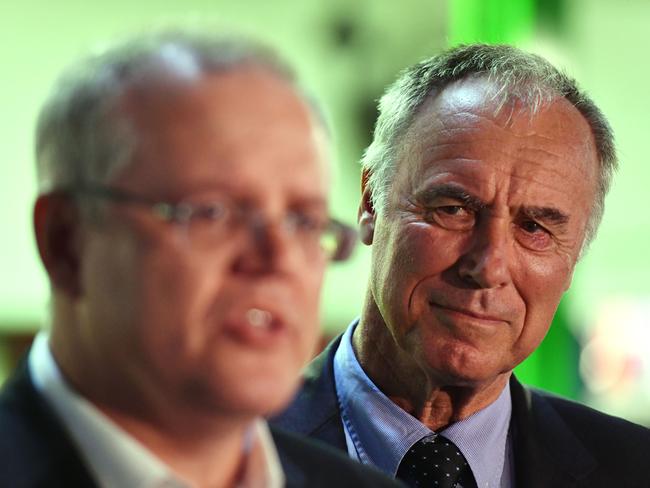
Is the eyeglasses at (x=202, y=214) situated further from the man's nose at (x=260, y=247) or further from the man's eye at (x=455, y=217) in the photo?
the man's eye at (x=455, y=217)

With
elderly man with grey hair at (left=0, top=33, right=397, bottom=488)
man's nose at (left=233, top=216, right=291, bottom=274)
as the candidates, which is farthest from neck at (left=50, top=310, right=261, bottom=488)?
man's nose at (left=233, top=216, right=291, bottom=274)

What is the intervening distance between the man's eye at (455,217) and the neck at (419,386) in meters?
0.24

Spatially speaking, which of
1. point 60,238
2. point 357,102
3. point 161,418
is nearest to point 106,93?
point 60,238

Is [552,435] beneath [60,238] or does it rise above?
beneath

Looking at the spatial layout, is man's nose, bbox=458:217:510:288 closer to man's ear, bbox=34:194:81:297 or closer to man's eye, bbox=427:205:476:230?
man's eye, bbox=427:205:476:230

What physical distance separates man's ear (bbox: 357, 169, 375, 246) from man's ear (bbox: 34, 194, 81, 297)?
117 centimetres

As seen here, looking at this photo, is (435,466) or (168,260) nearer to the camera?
(168,260)

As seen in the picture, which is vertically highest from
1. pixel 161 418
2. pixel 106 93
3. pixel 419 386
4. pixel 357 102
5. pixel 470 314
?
pixel 106 93

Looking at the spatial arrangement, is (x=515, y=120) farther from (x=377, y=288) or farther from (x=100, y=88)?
(x=100, y=88)

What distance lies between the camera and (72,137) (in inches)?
51.9

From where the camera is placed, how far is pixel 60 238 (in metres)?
1.34

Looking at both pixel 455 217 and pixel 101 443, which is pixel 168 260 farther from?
pixel 455 217

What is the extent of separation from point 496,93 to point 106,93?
1.19 metres

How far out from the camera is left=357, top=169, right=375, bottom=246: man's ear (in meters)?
2.49
